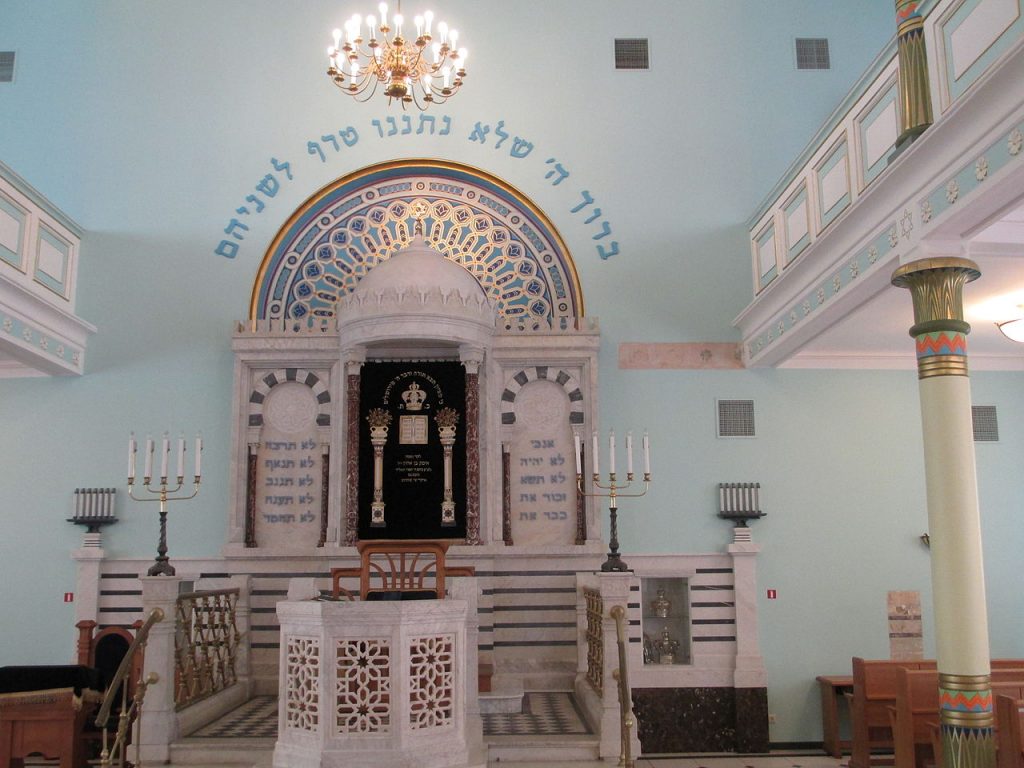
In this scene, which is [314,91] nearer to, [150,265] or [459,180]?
[459,180]

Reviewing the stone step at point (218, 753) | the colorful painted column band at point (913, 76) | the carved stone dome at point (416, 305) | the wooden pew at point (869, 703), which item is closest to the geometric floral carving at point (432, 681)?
the stone step at point (218, 753)

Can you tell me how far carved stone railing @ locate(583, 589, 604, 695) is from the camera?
7156 millimetres

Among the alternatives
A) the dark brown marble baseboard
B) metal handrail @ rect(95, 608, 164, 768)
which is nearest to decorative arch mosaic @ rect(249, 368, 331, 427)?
metal handrail @ rect(95, 608, 164, 768)

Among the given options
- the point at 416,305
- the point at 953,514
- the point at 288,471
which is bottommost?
the point at 953,514

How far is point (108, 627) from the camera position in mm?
8711

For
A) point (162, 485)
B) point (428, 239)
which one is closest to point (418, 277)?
point (428, 239)

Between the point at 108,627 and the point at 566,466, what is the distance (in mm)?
4372

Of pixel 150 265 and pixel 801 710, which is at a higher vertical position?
pixel 150 265

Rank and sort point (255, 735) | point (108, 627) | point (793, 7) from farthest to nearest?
1. point (793, 7)
2. point (108, 627)
3. point (255, 735)

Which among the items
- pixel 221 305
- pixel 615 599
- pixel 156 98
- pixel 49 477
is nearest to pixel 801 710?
pixel 615 599

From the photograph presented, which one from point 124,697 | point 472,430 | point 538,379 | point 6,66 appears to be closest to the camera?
point 124,697

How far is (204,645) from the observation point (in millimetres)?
7480

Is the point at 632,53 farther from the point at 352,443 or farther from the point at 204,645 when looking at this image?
the point at 204,645

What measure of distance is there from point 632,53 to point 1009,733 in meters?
7.07
